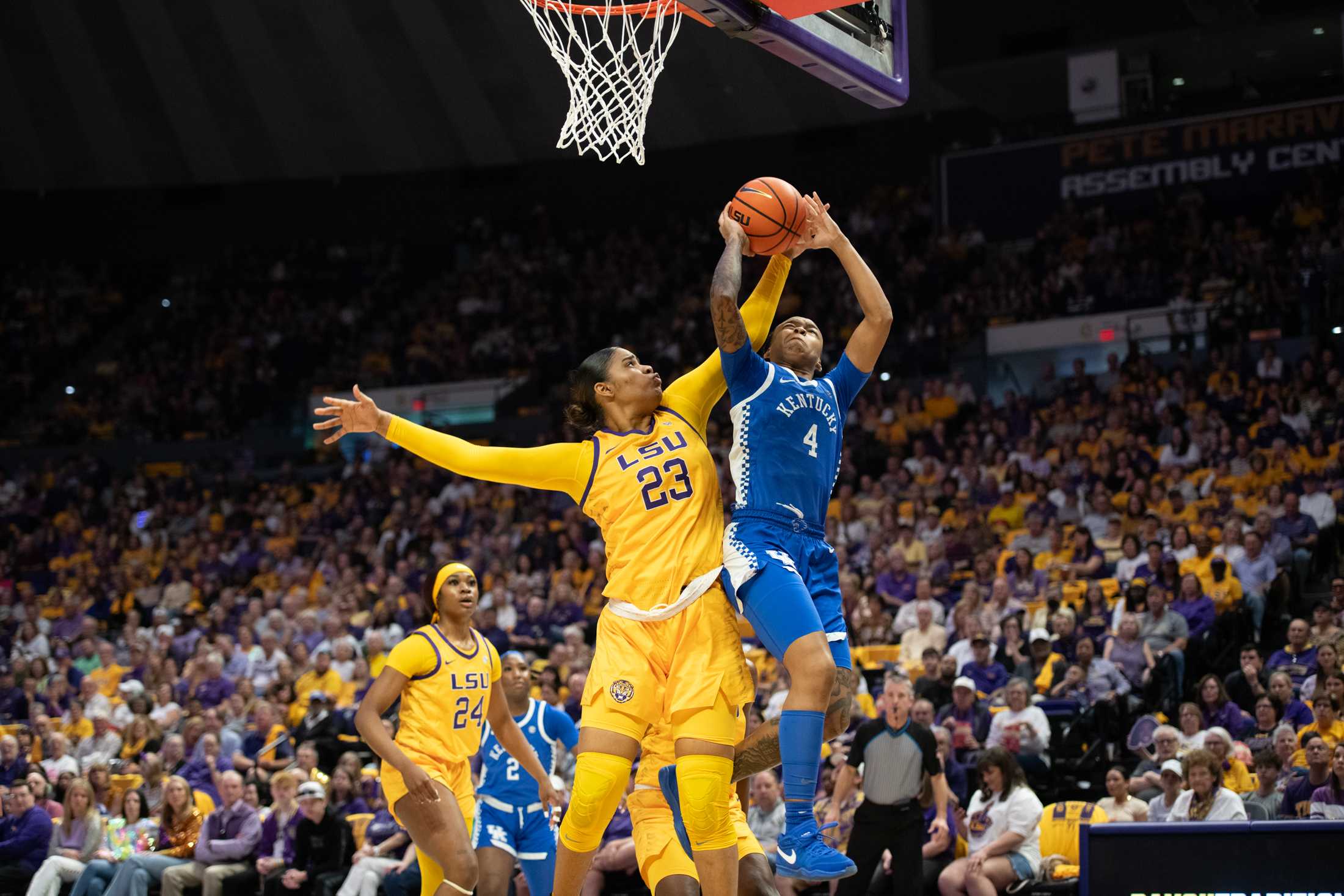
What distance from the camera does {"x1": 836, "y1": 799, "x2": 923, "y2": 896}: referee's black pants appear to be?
10.2 m

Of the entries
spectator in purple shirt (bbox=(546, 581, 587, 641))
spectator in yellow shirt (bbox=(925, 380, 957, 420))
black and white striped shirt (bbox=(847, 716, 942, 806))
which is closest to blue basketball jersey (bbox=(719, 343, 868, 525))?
black and white striped shirt (bbox=(847, 716, 942, 806))

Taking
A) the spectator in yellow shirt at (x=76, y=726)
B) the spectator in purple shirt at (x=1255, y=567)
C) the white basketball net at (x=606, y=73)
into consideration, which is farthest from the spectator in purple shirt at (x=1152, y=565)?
the spectator in yellow shirt at (x=76, y=726)

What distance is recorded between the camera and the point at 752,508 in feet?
19.9

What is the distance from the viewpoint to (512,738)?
845cm

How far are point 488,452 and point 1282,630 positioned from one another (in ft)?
29.5

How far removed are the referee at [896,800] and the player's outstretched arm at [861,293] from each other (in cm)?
466

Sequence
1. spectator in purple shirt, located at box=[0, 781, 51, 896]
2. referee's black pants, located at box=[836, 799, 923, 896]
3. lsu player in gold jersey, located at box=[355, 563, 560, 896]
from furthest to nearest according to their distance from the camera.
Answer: spectator in purple shirt, located at box=[0, 781, 51, 896]
referee's black pants, located at box=[836, 799, 923, 896]
lsu player in gold jersey, located at box=[355, 563, 560, 896]

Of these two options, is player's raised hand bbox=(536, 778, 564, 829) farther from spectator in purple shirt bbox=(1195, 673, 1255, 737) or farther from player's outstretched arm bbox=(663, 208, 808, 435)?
spectator in purple shirt bbox=(1195, 673, 1255, 737)

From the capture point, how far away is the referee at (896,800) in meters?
10.2

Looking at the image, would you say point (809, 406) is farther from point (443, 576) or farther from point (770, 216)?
point (443, 576)

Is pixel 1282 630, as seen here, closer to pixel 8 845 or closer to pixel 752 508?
pixel 752 508

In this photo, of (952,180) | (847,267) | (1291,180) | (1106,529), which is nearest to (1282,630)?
(1106,529)

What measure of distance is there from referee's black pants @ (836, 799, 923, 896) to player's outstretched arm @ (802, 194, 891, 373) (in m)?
4.91

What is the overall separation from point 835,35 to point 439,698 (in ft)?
13.1
